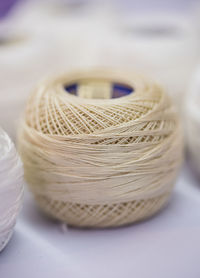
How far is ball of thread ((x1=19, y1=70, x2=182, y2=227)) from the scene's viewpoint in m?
0.59

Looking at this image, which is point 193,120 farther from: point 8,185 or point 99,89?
point 8,185

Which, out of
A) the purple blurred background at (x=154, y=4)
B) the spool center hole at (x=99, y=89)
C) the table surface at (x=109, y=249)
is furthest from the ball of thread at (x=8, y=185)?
the purple blurred background at (x=154, y=4)

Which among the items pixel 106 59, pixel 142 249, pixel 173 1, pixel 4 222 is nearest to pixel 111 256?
pixel 142 249

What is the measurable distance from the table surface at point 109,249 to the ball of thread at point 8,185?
62mm

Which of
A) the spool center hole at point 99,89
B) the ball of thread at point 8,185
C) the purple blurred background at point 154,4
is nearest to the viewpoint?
the ball of thread at point 8,185

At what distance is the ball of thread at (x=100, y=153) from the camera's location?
0.59 metres

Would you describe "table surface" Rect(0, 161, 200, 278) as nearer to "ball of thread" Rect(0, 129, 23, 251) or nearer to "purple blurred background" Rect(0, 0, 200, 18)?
"ball of thread" Rect(0, 129, 23, 251)

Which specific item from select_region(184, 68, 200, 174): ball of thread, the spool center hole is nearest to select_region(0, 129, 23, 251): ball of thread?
the spool center hole

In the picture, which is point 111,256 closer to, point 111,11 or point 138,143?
point 138,143

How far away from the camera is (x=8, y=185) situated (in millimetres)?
529

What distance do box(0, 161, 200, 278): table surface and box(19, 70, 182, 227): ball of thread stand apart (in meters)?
0.03

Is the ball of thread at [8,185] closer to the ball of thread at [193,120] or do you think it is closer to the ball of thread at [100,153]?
the ball of thread at [100,153]

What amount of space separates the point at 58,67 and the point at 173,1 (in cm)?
87

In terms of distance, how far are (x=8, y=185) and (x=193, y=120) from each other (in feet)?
1.15
